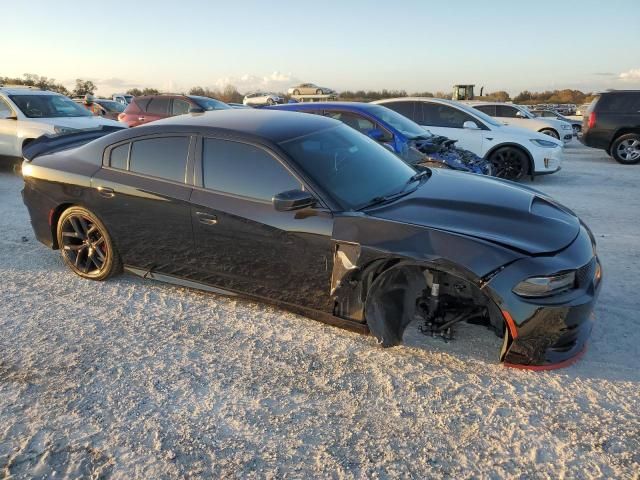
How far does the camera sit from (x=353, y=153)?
3.96 metres

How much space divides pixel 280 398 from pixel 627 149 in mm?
11914

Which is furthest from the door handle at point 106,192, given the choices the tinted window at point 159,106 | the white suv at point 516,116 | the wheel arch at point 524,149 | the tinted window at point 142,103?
the white suv at point 516,116

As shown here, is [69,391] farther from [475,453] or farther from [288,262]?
[475,453]

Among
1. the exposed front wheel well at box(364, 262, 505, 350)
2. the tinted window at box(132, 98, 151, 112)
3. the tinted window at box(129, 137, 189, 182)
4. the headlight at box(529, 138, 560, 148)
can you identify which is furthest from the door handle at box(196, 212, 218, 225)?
the tinted window at box(132, 98, 151, 112)

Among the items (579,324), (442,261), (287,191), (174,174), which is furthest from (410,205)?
(174,174)

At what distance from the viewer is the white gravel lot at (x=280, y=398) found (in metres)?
2.41

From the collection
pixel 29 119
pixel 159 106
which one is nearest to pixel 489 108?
pixel 159 106

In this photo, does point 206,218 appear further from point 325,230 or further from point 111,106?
point 111,106

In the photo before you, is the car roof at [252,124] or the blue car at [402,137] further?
the blue car at [402,137]

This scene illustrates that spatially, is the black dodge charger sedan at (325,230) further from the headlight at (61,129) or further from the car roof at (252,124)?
the headlight at (61,129)

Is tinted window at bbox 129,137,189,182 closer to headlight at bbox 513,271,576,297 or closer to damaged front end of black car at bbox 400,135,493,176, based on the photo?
headlight at bbox 513,271,576,297

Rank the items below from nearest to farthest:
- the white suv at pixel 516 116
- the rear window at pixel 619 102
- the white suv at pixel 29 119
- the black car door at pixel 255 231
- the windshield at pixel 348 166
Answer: the black car door at pixel 255 231 → the windshield at pixel 348 166 → the white suv at pixel 29 119 → the rear window at pixel 619 102 → the white suv at pixel 516 116

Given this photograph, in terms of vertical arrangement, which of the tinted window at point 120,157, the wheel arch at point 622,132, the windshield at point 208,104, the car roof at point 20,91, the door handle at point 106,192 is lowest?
the wheel arch at point 622,132

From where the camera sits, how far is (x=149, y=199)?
3.99 m
